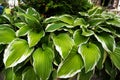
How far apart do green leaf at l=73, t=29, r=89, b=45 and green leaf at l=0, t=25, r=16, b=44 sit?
1.41 ft

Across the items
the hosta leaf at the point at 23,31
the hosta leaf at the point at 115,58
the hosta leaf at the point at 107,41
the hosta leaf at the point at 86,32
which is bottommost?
the hosta leaf at the point at 115,58

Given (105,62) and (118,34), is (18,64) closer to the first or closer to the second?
(105,62)

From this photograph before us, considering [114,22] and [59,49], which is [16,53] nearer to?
[59,49]

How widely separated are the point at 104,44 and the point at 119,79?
1.52 ft

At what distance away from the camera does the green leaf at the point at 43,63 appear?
1.54 metres

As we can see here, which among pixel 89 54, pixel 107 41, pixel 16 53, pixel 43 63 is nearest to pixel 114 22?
pixel 107 41

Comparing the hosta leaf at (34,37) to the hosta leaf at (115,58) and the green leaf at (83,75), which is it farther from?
the hosta leaf at (115,58)

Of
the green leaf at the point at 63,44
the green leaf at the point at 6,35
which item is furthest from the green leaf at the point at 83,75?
the green leaf at the point at 6,35

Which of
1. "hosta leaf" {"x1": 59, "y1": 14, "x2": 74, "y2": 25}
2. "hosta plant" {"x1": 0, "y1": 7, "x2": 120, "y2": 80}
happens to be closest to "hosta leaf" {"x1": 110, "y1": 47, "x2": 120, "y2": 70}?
"hosta plant" {"x1": 0, "y1": 7, "x2": 120, "y2": 80}

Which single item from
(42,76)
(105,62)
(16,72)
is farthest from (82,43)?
(16,72)

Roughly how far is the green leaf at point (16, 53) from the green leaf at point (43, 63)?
6cm

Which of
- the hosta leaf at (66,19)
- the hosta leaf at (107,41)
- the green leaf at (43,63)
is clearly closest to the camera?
the green leaf at (43,63)

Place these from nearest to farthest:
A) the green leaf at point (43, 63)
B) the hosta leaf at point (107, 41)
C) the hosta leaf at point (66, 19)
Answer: the green leaf at point (43, 63) < the hosta leaf at point (107, 41) < the hosta leaf at point (66, 19)

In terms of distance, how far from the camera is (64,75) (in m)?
1.55
